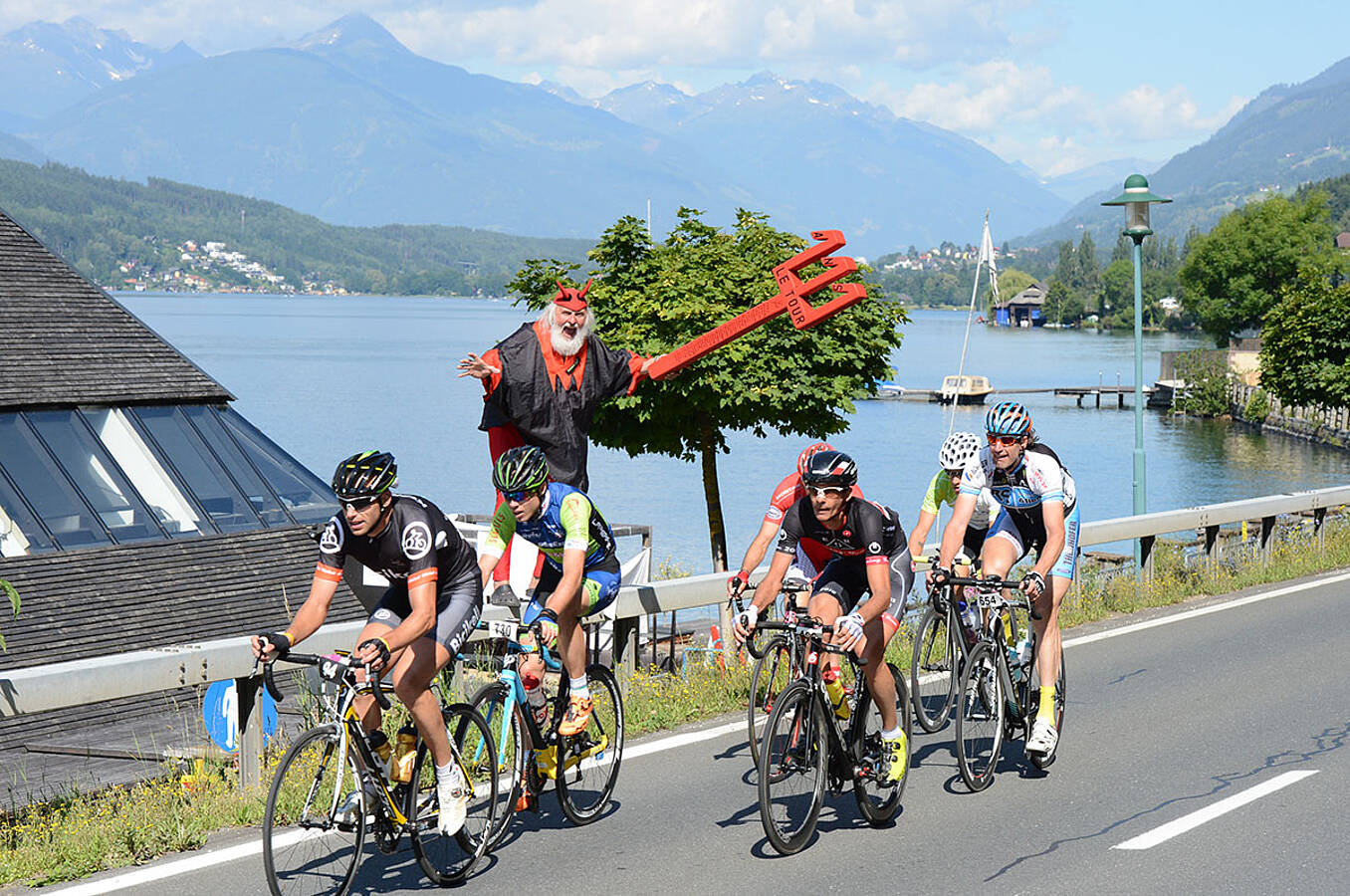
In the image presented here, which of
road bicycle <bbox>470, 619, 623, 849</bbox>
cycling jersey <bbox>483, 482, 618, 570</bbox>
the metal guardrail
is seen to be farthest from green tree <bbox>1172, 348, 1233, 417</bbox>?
cycling jersey <bbox>483, 482, 618, 570</bbox>

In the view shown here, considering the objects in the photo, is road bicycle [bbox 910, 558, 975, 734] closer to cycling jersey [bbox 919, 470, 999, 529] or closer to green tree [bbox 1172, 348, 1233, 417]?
cycling jersey [bbox 919, 470, 999, 529]

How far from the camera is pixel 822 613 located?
726cm

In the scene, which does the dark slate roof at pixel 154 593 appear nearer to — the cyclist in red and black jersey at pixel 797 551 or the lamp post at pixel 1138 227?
the cyclist in red and black jersey at pixel 797 551

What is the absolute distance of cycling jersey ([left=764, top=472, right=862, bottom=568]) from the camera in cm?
773

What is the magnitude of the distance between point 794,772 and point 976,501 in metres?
2.29

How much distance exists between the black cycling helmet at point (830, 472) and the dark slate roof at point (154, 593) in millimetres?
9374

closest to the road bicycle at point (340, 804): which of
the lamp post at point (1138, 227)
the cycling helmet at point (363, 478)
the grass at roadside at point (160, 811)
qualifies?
the cycling helmet at point (363, 478)

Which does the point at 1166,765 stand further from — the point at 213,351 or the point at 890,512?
the point at 213,351

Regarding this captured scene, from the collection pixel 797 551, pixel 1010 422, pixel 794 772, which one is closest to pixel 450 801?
pixel 794 772

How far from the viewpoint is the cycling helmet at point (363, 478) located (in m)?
6.03

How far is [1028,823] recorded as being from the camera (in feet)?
24.5

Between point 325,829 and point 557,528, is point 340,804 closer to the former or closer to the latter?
point 325,829

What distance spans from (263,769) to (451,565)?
214 cm

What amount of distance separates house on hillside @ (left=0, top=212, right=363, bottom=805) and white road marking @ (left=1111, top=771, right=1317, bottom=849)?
955 centimetres
